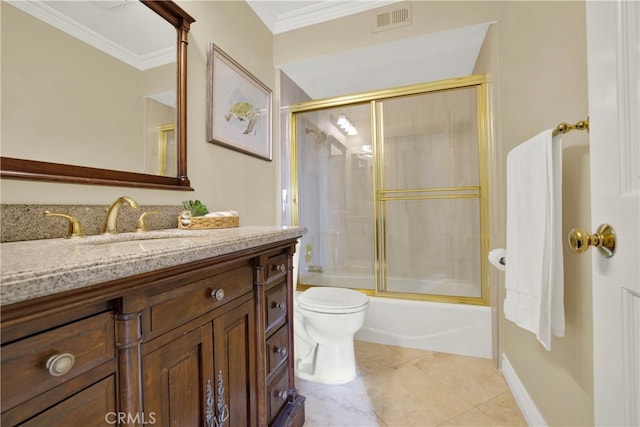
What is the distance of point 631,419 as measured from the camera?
0.48 m

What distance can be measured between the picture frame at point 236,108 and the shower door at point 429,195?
101cm

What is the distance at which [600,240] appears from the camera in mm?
537

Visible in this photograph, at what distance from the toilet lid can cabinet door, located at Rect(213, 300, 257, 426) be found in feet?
2.20

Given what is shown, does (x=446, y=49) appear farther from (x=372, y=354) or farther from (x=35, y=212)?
(x=35, y=212)

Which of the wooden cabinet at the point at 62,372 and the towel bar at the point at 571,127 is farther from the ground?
the towel bar at the point at 571,127

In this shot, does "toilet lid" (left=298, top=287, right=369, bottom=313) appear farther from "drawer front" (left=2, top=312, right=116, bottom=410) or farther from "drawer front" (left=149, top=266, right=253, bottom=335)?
"drawer front" (left=2, top=312, right=116, bottom=410)

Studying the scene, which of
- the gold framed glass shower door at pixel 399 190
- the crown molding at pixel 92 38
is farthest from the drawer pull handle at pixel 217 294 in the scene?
the gold framed glass shower door at pixel 399 190

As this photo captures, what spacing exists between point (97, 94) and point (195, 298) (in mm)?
885

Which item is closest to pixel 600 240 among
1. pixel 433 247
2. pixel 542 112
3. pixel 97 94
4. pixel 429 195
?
pixel 542 112

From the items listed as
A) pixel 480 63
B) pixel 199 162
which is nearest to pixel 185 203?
pixel 199 162

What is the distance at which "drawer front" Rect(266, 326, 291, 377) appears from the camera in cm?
106

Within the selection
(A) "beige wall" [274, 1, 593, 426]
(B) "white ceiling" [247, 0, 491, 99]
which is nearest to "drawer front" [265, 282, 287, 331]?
(A) "beige wall" [274, 1, 593, 426]

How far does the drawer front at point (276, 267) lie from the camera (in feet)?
3.46

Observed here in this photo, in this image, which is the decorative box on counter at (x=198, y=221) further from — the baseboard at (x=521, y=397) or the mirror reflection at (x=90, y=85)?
the baseboard at (x=521, y=397)
